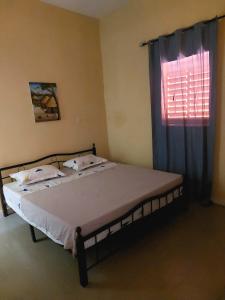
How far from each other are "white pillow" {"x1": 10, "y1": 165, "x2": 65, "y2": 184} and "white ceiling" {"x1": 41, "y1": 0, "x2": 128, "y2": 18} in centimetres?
260

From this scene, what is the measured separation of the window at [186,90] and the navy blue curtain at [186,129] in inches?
1.9

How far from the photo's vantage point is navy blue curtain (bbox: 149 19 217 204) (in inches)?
112

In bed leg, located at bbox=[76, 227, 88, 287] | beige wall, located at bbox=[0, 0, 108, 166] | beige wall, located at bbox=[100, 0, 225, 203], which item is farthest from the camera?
beige wall, located at bbox=[0, 0, 108, 166]

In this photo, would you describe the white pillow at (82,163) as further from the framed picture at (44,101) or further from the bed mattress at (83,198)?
the framed picture at (44,101)

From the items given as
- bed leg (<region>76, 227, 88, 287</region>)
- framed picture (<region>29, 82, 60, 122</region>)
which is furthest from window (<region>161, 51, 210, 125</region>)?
bed leg (<region>76, 227, 88, 287</region>)

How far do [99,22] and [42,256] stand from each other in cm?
Answer: 401

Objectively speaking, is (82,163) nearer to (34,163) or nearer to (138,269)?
(34,163)

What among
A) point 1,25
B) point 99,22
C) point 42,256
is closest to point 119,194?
point 42,256

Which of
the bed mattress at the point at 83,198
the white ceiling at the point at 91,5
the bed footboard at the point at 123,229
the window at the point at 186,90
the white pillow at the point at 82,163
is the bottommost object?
the bed footboard at the point at 123,229

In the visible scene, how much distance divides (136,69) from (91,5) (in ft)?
4.12

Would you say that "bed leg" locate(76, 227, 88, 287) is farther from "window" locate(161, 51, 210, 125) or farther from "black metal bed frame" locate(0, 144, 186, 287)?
"window" locate(161, 51, 210, 125)

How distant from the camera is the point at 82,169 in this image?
356 centimetres

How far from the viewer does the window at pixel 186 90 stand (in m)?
2.94

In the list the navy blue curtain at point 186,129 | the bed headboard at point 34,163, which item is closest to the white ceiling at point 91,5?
the navy blue curtain at point 186,129
